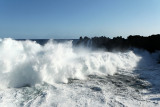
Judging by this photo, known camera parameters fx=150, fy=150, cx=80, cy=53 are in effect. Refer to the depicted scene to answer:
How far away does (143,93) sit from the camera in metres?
7.63

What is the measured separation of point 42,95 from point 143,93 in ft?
16.5

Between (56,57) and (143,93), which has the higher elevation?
(56,57)

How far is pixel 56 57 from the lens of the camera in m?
10.8

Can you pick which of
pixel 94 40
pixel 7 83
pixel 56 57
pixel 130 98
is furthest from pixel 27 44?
pixel 94 40

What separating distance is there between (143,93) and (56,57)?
611 centimetres

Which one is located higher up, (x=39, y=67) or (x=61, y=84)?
(x=39, y=67)

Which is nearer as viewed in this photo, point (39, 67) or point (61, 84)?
point (61, 84)

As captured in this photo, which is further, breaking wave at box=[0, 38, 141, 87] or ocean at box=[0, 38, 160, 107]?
breaking wave at box=[0, 38, 141, 87]

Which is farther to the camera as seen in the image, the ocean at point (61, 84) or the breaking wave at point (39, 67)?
the breaking wave at point (39, 67)

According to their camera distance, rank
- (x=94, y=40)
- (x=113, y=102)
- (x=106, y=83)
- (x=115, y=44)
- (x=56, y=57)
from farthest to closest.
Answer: (x=94, y=40)
(x=115, y=44)
(x=56, y=57)
(x=106, y=83)
(x=113, y=102)

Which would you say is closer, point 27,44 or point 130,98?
point 130,98

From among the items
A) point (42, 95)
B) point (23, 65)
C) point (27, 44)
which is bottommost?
point (42, 95)

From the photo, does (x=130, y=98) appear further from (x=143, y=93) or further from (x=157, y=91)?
(x=157, y=91)

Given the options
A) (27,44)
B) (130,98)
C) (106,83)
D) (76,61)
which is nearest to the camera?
(130,98)
